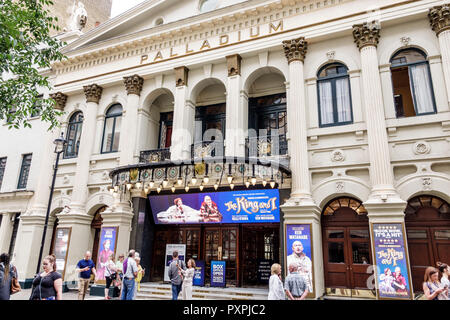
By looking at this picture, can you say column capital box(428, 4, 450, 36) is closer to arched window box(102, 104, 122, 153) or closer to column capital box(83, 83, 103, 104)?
arched window box(102, 104, 122, 153)

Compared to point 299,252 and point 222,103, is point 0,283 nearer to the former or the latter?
point 299,252

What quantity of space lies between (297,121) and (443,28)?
6242 mm

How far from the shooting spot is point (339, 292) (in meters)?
12.2

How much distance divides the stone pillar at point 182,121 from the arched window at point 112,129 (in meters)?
3.72

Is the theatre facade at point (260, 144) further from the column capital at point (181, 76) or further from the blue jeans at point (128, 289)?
the blue jeans at point (128, 289)

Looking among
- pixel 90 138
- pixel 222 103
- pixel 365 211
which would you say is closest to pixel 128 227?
pixel 90 138

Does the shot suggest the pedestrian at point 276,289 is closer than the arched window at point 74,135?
Yes

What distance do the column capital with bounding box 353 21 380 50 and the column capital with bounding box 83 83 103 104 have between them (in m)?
13.4

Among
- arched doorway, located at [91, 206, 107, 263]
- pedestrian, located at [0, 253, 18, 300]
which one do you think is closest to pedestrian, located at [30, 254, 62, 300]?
pedestrian, located at [0, 253, 18, 300]

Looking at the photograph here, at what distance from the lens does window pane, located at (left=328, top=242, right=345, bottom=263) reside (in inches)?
499

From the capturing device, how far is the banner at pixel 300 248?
38.8 ft

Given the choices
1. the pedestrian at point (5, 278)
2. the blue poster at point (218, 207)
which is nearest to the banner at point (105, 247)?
the blue poster at point (218, 207)

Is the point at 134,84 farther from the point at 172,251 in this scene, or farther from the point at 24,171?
the point at 24,171
